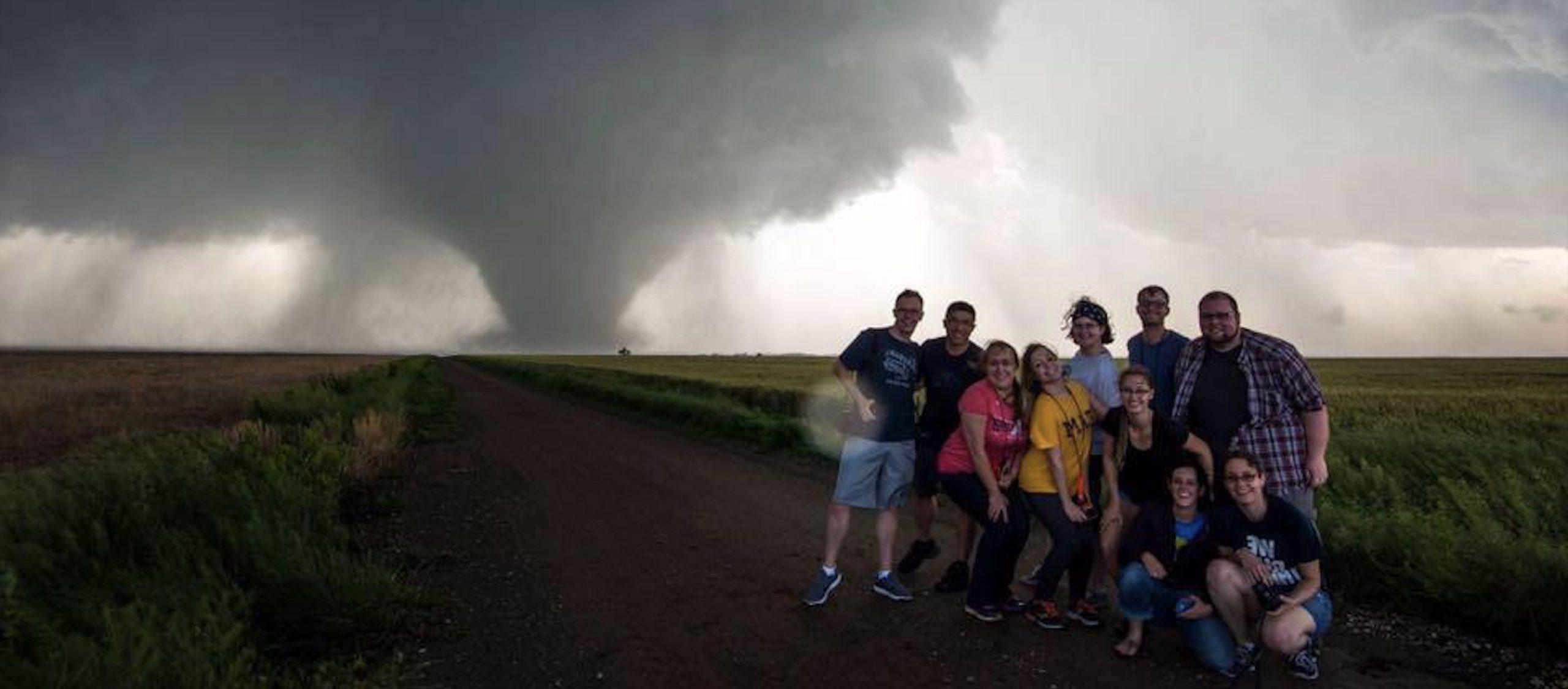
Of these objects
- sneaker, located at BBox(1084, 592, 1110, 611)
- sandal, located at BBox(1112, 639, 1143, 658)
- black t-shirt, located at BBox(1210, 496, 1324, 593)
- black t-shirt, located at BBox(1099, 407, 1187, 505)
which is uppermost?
black t-shirt, located at BBox(1099, 407, 1187, 505)

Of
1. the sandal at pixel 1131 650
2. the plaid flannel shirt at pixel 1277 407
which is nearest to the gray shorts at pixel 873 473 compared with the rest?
the sandal at pixel 1131 650

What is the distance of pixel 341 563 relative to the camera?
5.88 m

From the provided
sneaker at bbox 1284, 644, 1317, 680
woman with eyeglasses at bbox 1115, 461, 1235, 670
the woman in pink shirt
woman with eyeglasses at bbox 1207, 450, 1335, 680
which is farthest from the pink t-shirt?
sneaker at bbox 1284, 644, 1317, 680

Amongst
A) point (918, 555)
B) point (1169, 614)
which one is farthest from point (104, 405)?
point (1169, 614)

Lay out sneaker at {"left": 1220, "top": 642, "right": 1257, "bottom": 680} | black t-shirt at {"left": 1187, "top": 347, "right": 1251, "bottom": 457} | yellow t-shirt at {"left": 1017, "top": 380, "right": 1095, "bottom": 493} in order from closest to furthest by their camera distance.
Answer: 1. sneaker at {"left": 1220, "top": 642, "right": 1257, "bottom": 680}
2. black t-shirt at {"left": 1187, "top": 347, "right": 1251, "bottom": 457}
3. yellow t-shirt at {"left": 1017, "top": 380, "right": 1095, "bottom": 493}

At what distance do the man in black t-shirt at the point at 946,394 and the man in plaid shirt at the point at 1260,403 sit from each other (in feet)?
4.95

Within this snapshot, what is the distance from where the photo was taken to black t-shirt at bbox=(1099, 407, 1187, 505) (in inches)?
201

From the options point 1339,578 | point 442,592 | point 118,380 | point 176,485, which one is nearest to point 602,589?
point 442,592

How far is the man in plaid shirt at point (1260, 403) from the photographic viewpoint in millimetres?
5023

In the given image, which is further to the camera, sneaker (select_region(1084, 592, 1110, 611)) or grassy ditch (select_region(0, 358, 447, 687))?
sneaker (select_region(1084, 592, 1110, 611))

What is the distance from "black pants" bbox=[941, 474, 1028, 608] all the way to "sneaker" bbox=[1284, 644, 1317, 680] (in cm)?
164

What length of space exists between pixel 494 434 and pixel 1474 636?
17111mm

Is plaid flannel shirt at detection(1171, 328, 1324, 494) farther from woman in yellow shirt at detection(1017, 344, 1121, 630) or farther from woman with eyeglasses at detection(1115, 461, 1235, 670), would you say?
woman in yellow shirt at detection(1017, 344, 1121, 630)

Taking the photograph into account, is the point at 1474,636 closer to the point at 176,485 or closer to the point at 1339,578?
the point at 1339,578
